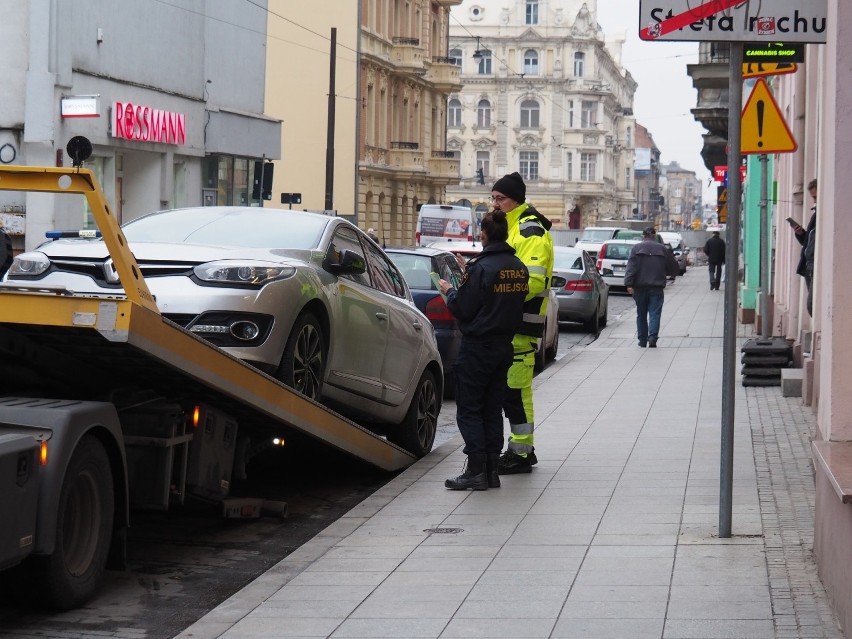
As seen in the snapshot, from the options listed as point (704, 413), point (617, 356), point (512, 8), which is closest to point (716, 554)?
point (704, 413)

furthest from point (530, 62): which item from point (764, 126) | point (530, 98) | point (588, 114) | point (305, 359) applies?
point (305, 359)

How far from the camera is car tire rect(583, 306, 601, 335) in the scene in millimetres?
25141

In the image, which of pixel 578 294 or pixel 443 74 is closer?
pixel 578 294

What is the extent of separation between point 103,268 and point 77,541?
256cm

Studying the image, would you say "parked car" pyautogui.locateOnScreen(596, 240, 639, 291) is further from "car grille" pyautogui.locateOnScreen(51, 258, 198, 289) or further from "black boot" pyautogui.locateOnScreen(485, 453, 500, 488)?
"car grille" pyautogui.locateOnScreen(51, 258, 198, 289)

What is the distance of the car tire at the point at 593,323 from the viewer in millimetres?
25141

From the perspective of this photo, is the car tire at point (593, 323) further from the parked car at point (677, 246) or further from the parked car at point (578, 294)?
the parked car at point (677, 246)

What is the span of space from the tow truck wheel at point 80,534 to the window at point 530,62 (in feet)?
366

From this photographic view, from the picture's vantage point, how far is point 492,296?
9.03 metres

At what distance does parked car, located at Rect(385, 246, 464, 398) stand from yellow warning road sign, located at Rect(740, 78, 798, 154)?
124 inches

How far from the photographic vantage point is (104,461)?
632 centimetres

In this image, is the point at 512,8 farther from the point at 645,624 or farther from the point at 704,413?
the point at 645,624

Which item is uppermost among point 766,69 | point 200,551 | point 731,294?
point 766,69

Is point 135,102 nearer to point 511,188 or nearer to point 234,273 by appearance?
point 511,188
